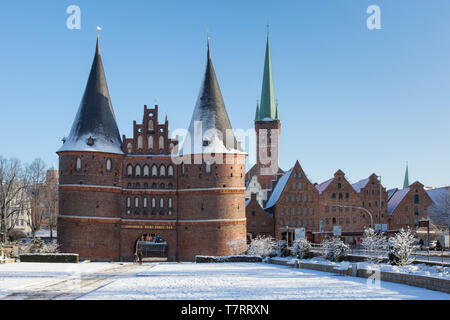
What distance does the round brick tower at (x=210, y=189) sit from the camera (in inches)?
2121

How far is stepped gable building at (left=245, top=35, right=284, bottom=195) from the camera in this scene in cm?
9488

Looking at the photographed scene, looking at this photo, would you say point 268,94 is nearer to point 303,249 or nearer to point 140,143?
point 140,143

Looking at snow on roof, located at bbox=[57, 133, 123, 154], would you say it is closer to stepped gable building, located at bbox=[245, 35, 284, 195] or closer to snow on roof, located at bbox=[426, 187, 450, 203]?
stepped gable building, located at bbox=[245, 35, 284, 195]

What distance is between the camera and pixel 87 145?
175 ft

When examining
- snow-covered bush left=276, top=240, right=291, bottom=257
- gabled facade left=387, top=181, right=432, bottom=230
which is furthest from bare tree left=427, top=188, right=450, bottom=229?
snow-covered bush left=276, top=240, right=291, bottom=257

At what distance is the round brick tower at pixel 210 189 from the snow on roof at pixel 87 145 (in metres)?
7.55

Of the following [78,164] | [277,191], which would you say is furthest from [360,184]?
[78,164]

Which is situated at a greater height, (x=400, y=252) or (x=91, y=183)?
(x=91, y=183)


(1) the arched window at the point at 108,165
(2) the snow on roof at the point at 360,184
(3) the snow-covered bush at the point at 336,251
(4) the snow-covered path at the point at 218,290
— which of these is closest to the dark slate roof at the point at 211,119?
(1) the arched window at the point at 108,165

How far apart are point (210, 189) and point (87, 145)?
43.2 feet

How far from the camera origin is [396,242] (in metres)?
27.2

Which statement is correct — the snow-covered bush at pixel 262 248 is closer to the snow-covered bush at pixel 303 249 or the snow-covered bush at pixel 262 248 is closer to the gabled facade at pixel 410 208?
the snow-covered bush at pixel 303 249
